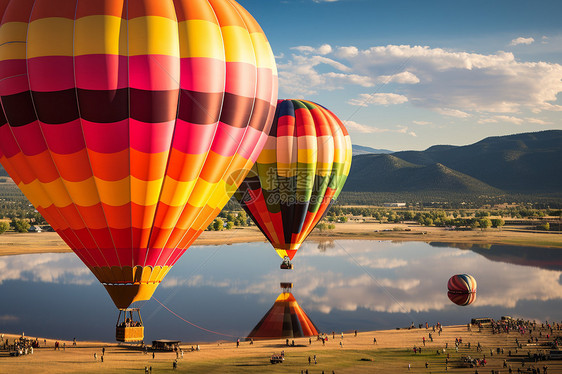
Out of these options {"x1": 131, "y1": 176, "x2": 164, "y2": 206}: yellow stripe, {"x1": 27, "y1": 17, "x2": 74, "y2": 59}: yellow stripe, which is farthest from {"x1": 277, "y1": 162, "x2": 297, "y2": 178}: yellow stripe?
{"x1": 27, "y1": 17, "x2": 74, "y2": 59}: yellow stripe

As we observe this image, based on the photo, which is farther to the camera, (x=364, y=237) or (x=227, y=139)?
(x=364, y=237)

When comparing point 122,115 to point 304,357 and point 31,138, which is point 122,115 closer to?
point 31,138

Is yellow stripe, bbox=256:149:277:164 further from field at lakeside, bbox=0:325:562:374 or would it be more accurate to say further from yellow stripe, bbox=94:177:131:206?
yellow stripe, bbox=94:177:131:206

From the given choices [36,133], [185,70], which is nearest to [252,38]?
[185,70]

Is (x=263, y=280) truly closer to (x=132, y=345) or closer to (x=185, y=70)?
(x=132, y=345)

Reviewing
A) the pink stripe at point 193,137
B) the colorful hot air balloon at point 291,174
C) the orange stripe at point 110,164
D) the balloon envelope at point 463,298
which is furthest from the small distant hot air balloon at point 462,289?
the orange stripe at point 110,164

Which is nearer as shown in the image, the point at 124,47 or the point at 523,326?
the point at 124,47

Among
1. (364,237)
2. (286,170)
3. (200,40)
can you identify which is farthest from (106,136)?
(364,237)
